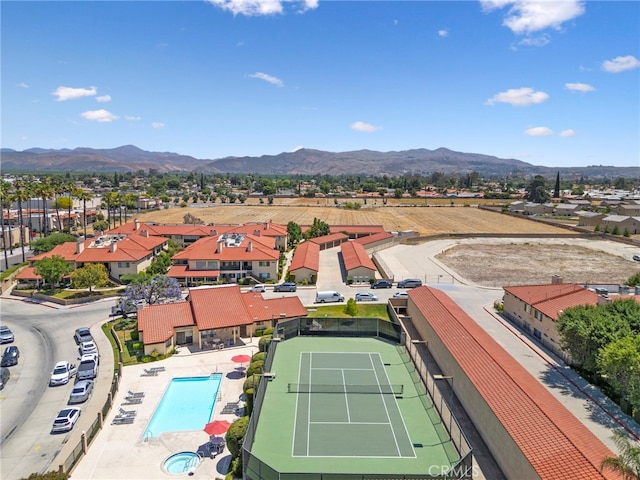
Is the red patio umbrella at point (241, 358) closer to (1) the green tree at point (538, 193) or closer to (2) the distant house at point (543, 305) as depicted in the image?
(2) the distant house at point (543, 305)

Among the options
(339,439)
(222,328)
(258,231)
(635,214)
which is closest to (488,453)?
(339,439)

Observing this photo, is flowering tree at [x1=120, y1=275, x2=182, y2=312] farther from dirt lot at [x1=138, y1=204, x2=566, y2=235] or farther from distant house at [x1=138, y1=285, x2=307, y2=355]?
dirt lot at [x1=138, y1=204, x2=566, y2=235]

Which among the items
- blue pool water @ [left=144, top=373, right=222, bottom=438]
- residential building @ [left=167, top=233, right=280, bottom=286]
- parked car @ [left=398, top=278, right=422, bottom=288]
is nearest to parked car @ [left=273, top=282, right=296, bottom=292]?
residential building @ [left=167, top=233, right=280, bottom=286]

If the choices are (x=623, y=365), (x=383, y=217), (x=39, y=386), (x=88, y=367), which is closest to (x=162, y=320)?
(x=88, y=367)

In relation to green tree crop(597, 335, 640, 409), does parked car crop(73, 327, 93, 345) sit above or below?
below

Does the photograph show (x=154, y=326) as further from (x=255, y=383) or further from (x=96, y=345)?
(x=255, y=383)

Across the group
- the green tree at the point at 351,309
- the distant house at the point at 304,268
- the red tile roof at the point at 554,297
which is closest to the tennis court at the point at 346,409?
the green tree at the point at 351,309

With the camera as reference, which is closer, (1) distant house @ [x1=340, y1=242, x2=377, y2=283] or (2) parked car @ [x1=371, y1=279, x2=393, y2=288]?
(2) parked car @ [x1=371, y1=279, x2=393, y2=288]
